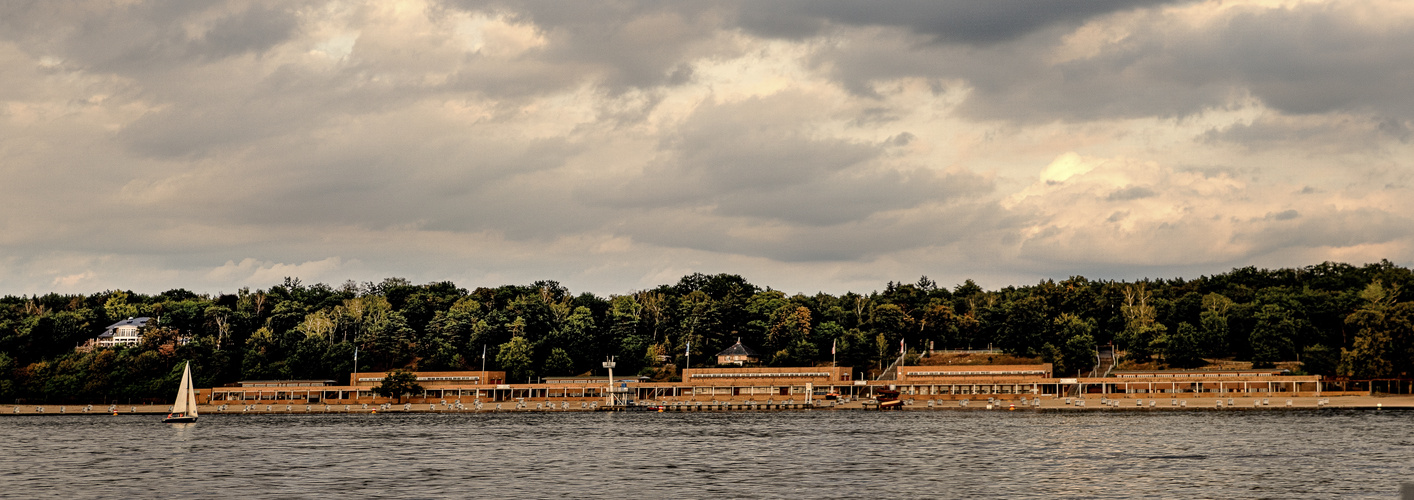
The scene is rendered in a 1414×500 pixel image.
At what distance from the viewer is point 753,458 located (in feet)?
310

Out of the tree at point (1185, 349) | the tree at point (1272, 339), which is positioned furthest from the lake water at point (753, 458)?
the tree at point (1185, 349)

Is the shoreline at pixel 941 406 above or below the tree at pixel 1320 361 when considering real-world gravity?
below

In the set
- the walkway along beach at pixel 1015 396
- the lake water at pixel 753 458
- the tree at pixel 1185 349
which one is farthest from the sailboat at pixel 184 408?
the tree at pixel 1185 349

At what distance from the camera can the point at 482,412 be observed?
188 meters

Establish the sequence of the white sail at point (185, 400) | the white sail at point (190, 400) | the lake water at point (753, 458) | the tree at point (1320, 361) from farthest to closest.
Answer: the tree at point (1320, 361)
the white sail at point (190, 400)
the white sail at point (185, 400)
the lake water at point (753, 458)

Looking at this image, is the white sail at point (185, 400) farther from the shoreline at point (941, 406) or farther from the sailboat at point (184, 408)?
the shoreline at point (941, 406)

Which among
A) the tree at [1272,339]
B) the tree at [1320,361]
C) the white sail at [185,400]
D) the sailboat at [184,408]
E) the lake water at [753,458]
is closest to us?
the lake water at [753,458]

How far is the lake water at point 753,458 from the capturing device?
2911 inches

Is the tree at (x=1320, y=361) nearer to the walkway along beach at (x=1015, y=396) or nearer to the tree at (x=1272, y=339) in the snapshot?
the walkway along beach at (x=1015, y=396)

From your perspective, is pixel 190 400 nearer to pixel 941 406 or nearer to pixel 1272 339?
pixel 941 406

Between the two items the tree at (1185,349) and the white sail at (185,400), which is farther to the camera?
the tree at (1185,349)

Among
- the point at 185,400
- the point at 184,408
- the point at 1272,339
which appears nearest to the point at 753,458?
the point at 184,408

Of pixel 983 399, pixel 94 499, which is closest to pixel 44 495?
pixel 94 499

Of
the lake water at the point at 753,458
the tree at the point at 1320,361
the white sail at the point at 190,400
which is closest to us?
the lake water at the point at 753,458
